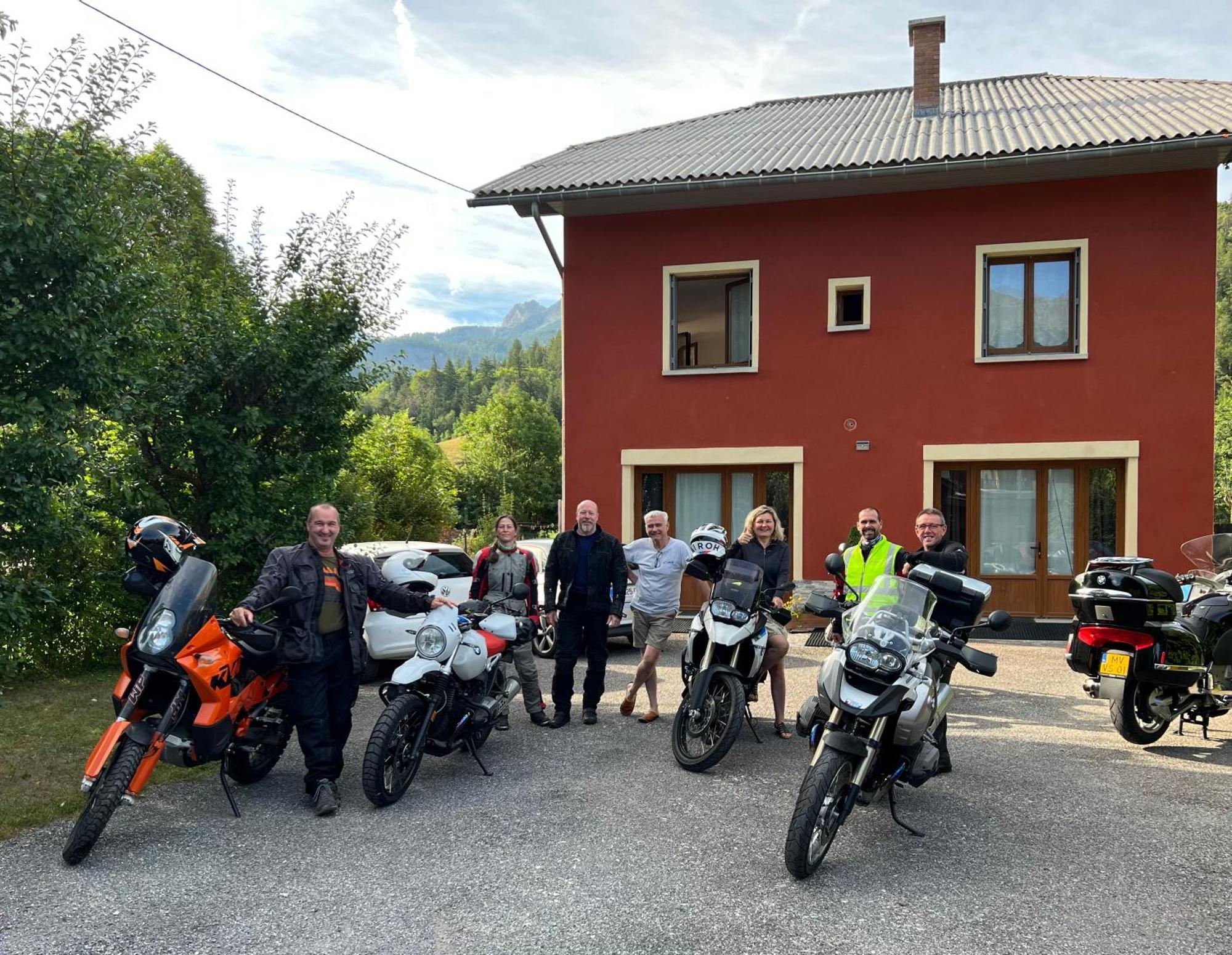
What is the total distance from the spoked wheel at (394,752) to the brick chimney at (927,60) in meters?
13.9

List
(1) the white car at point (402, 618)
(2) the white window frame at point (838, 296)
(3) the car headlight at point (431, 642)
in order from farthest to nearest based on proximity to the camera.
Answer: (2) the white window frame at point (838, 296), (1) the white car at point (402, 618), (3) the car headlight at point (431, 642)

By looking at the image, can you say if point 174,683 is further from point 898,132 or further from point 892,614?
point 898,132

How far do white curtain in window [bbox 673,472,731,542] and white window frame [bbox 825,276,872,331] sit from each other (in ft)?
8.80

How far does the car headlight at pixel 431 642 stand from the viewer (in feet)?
17.8

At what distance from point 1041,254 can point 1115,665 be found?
7.96m

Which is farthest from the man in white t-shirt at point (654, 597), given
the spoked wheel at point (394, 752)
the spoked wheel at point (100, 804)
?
the spoked wheel at point (100, 804)

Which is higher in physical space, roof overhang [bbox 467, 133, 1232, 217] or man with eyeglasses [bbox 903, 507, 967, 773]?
roof overhang [bbox 467, 133, 1232, 217]

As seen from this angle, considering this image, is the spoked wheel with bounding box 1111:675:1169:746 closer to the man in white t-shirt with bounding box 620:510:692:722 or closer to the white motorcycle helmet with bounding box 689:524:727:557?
the white motorcycle helmet with bounding box 689:524:727:557

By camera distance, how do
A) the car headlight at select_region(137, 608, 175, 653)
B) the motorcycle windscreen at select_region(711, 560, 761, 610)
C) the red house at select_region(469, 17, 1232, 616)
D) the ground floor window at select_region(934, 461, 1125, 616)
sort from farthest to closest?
the ground floor window at select_region(934, 461, 1125, 616) < the red house at select_region(469, 17, 1232, 616) < the motorcycle windscreen at select_region(711, 560, 761, 610) < the car headlight at select_region(137, 608, 175, 653)

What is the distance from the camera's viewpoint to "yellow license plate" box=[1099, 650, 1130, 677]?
613cm

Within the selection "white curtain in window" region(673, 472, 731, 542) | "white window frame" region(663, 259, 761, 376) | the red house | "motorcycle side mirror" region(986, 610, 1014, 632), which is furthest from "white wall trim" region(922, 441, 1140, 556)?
"motorcycle side mirror" region(986, 610, 1014, 632)

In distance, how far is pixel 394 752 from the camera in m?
5.11

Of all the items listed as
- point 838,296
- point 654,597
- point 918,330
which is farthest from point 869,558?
point 838,296

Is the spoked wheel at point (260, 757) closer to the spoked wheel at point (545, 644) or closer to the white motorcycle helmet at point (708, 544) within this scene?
the white motorcycle helmet at point (708, 544)
